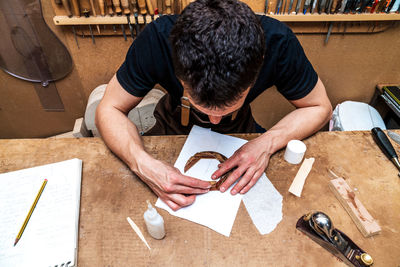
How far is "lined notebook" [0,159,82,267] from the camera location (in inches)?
28.7

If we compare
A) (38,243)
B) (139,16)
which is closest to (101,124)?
(38,243)

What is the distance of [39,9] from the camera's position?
5.50 feet

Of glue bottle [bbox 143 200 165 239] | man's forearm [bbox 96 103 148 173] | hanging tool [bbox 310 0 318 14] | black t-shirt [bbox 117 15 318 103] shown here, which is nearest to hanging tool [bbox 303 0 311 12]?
hanging tool [bbox 310 0 318 14]

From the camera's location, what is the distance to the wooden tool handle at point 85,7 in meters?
1.59

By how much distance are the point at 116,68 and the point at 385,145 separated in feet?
5.88

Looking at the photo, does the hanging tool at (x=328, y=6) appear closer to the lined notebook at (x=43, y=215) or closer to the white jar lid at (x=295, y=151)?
the white jar lid at (x=295, y=151)

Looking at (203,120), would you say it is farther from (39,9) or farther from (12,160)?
(39,9)

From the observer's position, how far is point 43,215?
0.82 m

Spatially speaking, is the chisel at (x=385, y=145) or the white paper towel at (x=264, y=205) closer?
the white paper towel at (x=264, y=205)

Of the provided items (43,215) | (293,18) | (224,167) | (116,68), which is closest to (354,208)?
(224,167)

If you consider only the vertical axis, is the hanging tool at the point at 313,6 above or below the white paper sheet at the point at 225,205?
above

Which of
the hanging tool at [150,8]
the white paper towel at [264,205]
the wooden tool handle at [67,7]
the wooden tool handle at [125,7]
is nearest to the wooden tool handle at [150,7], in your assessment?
the hanging tool at [150,8]

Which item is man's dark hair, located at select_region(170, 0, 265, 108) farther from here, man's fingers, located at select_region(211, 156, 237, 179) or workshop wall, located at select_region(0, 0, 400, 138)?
workshop wall, located at select_region(0, 0, 400, 138)

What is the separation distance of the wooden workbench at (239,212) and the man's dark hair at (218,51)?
1.32 ft
